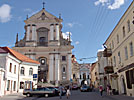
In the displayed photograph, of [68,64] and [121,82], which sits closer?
[121,82]

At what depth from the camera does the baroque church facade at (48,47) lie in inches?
1788

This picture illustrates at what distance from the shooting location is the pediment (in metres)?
48.6

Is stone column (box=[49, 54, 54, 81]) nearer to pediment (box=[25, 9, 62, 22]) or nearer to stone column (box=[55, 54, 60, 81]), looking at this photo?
stone column (box=[55, 54, 60, 81])

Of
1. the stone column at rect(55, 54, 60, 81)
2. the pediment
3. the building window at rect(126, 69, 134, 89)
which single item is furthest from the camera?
the pediment

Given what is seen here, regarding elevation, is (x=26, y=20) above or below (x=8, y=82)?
above

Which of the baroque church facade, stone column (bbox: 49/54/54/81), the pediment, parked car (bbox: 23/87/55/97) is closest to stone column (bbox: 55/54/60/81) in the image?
the baroque church facade

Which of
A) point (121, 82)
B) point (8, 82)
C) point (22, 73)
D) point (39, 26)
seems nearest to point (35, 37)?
point (39, 26)

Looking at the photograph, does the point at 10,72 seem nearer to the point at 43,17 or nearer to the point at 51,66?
the point at 51,66

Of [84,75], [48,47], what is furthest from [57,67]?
[84,75]

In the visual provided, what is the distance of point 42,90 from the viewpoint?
23.0m

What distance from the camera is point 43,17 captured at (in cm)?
4916

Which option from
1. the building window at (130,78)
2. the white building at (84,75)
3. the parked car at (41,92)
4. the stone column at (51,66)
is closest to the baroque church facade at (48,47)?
the stone column at (51,66)

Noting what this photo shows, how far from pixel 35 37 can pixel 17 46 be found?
5.26 m

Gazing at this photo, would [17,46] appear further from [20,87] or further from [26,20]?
[20,87]
